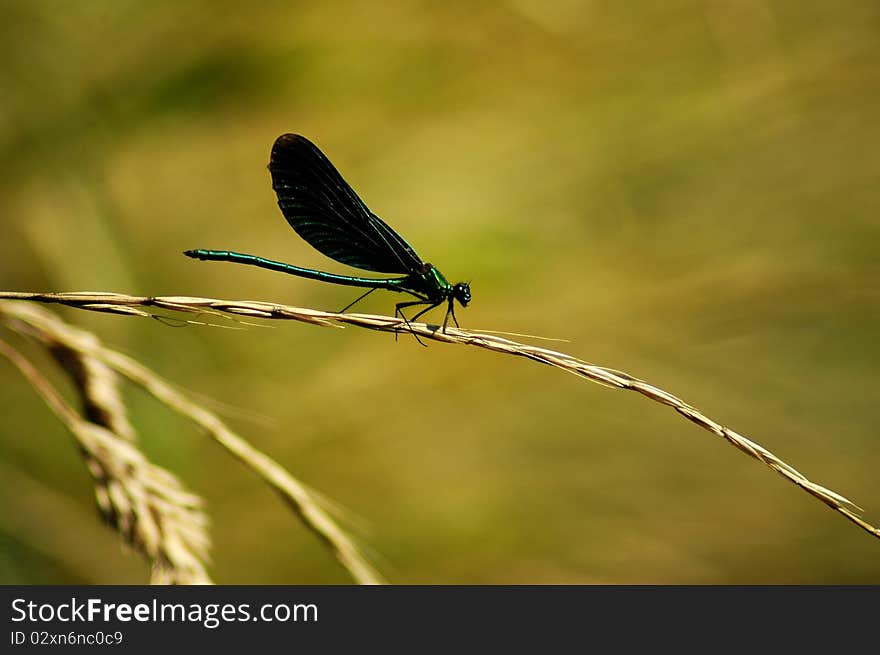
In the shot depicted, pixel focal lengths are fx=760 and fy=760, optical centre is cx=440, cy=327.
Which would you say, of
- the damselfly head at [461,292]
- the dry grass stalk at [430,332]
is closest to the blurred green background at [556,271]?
the damselfly head at [461,292]

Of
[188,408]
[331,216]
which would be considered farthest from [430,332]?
[331,216]

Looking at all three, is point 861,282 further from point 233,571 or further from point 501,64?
point 233,571

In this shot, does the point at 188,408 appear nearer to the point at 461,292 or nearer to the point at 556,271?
the point at 461,292

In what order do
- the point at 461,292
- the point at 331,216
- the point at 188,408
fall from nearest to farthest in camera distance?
the point at 188,408 → the point at 331,216 → the point at 461,292

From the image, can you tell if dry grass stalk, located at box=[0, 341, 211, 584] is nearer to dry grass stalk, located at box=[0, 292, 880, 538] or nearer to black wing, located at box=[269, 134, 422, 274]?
dry grass stalk, located at box=[0, 292, 880, 538]

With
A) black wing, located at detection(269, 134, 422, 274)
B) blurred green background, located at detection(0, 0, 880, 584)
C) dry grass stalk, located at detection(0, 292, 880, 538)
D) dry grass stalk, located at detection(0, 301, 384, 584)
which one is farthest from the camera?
blurred green background, located at detection(0, 0, 880, 584)

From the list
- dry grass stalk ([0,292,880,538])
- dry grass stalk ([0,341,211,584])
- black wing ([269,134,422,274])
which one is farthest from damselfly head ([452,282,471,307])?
dry grass stalk ([0,341,211,584])
